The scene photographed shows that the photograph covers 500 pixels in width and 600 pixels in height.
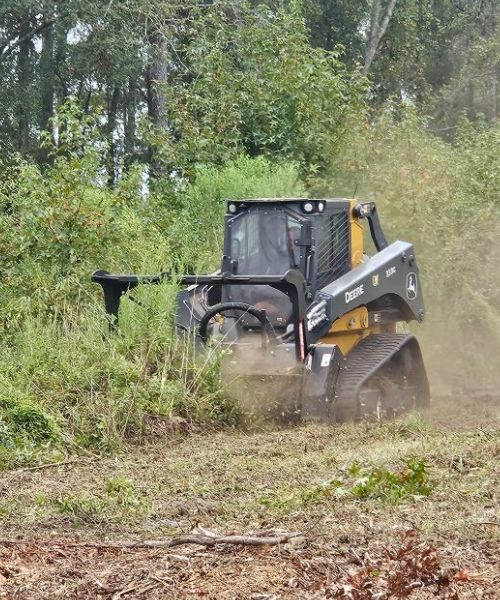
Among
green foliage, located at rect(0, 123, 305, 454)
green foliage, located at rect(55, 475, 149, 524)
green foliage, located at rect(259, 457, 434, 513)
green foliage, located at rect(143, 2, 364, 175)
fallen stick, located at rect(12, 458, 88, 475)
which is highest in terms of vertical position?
green foliage, located at rect(143, 2, 364, 175)

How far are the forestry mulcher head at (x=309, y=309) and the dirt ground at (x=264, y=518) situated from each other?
2.45 ft

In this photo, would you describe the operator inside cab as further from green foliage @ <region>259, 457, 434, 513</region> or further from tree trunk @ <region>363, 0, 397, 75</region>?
tree trunk @ <region>363, 0, 397, 75</region>

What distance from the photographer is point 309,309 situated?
12000 mm

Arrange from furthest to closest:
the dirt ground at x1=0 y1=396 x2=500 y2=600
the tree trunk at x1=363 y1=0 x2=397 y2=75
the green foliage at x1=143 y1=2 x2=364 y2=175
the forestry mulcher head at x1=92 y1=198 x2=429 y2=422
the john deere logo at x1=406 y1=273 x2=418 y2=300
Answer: the tree trunk at x1=363 y1=0 x2=397 y2=75
the green foliage at x1=143 y1=2 x2=364 y2=175
the john deere logo at x1=406 y1=273 x2=418 y2=300
the forestry mulcher head at x1=92 y1=198 x2=429 y2=422
the dirt ground at x1=0 y1=396 x2=500 y2=600

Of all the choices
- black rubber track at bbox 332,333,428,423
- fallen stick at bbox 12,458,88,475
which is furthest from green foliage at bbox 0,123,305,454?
black rubber track at bbox 332,333,428,423

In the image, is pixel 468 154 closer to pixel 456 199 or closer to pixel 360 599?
pixel 456 199

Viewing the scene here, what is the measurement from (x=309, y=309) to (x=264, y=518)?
5.30m

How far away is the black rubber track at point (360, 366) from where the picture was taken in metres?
11.8

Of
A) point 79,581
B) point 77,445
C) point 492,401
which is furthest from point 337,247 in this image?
point 79,581

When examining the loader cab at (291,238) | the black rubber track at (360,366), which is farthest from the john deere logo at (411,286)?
the loader cab at (291,238)

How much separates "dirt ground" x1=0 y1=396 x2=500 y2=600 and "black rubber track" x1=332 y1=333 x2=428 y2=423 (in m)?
0.67

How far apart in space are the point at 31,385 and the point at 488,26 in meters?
31.8

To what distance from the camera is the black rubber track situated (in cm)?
1179

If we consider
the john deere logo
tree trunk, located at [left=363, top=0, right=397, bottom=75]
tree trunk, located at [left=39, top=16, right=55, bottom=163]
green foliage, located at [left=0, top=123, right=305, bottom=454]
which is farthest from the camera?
tree trunk, located at [left=363, top=0, right=397, bottom=75]
